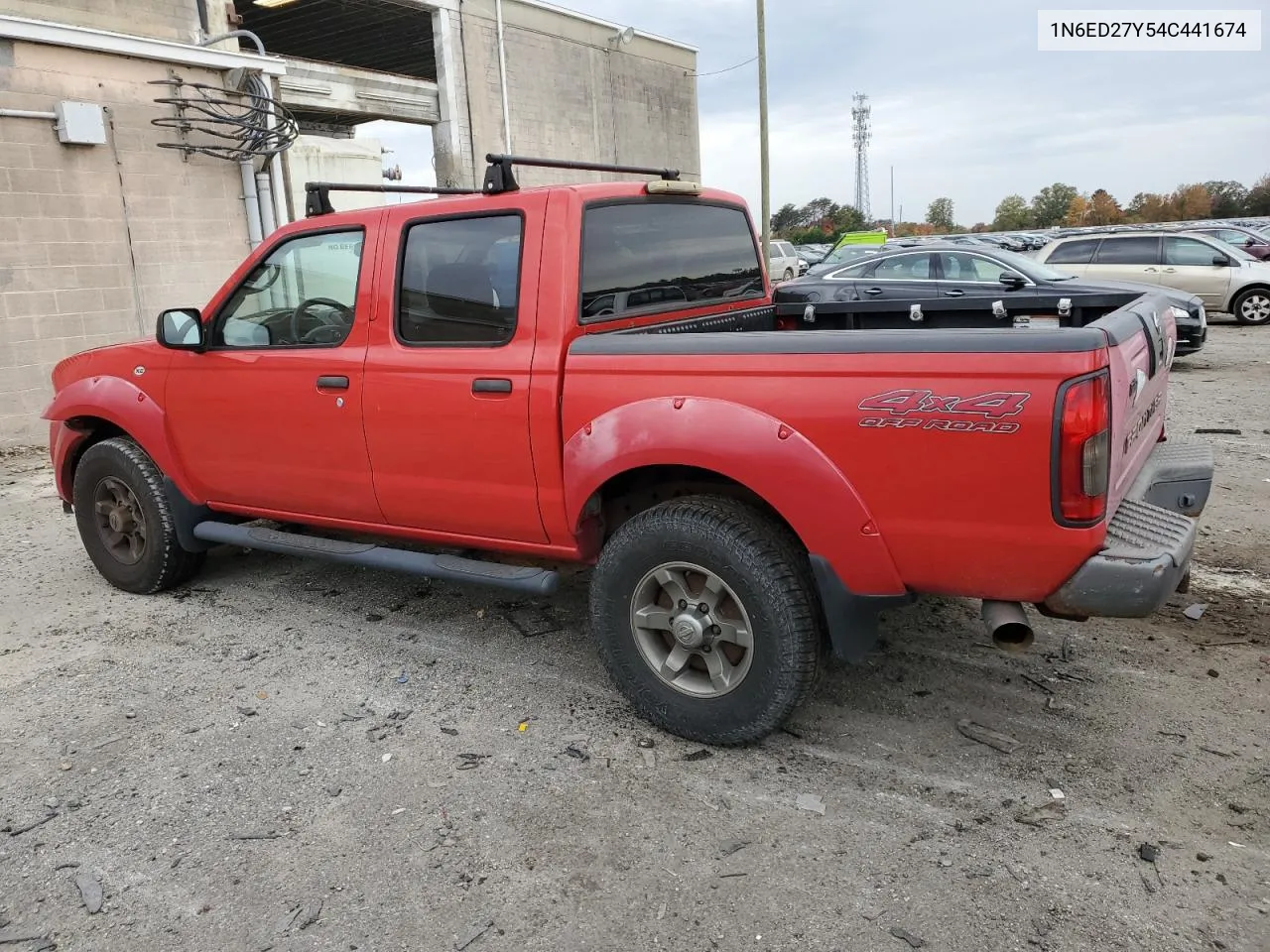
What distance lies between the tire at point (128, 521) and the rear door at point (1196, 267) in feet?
51.2

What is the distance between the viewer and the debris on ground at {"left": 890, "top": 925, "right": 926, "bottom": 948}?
235 centimetres

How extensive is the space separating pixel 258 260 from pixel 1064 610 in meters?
3.76

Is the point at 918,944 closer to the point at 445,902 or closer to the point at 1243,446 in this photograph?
the point at 445,902

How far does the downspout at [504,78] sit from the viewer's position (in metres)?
22.2

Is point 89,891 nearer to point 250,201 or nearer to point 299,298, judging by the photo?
point 299,298

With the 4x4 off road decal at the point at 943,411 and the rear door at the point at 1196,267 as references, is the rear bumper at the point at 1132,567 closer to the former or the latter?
the 4x4 off road decal at the point at 943,411

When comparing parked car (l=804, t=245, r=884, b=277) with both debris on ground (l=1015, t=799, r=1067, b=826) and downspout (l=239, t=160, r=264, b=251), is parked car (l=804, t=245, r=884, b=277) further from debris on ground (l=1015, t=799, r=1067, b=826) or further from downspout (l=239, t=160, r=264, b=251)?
debris on ground (l=1015, t=799, r=1067, b=826)

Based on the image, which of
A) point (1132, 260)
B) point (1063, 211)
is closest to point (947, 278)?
point (1132, 260)

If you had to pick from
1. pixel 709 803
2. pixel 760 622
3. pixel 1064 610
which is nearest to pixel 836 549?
pixel 760 622

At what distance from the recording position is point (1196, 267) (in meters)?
15.4

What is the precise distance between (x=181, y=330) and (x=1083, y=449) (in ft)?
13.0

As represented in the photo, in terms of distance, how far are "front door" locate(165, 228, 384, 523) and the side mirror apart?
0.18 ft

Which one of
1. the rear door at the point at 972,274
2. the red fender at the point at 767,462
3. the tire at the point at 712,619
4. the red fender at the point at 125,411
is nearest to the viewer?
the red fender at the point at 767,462

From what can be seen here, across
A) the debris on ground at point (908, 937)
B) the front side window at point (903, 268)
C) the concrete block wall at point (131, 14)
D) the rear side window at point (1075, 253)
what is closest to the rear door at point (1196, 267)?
the rear side window at point (1075, 253)
